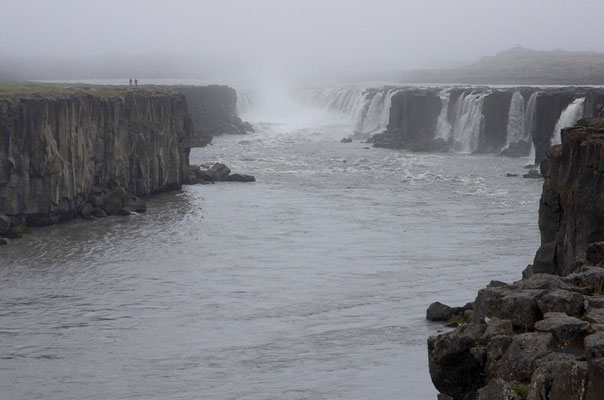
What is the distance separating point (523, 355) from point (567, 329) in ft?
2.78

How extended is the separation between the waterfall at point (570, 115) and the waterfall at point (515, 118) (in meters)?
10.9

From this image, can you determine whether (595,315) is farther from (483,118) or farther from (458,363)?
(483,118)

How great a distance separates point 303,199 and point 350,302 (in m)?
24.3

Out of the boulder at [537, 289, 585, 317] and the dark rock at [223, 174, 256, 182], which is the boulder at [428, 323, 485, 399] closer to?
the boulder at [537, 289, 585, 317]

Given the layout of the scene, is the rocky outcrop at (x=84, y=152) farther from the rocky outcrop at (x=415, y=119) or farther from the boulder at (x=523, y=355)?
the boulder at (x=523, y=355)

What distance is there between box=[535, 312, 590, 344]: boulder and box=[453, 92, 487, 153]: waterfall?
221 feet

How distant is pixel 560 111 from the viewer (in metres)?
68.2

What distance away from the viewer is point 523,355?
14430 mm

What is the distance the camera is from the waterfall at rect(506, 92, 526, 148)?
7938cm

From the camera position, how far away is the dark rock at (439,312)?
92.5 ft

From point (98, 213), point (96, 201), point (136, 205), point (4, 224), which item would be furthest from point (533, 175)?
point (4, 224)

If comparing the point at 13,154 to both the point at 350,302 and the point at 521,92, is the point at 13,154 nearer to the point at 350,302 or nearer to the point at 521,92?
the point at 350,302

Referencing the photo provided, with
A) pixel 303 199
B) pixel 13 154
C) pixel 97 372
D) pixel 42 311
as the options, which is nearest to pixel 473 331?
pixel 97 372

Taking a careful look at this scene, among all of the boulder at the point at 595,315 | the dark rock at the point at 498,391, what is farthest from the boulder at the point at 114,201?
the dark rock at the point at 498,391
